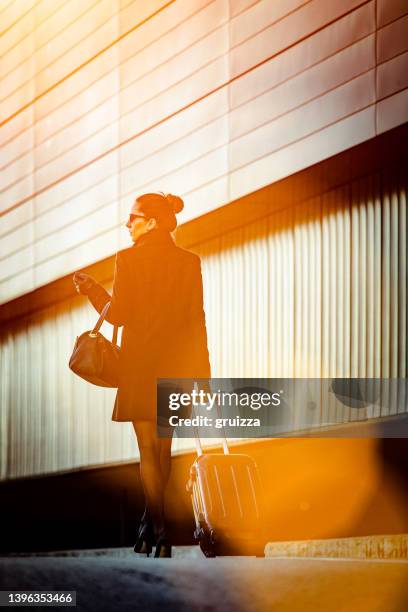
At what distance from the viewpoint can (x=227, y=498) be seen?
4.39 m

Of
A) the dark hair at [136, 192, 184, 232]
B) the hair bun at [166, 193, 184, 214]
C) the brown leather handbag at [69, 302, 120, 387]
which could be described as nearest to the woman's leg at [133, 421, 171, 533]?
the brown leather handbag at [69, 302, 120, 387]

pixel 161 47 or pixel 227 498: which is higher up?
pixel 161 47

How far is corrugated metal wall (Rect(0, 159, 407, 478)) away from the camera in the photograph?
5.04 metres

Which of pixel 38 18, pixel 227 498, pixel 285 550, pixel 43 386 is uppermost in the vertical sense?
pixel 38 18

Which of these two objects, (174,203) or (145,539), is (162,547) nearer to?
(145,539)

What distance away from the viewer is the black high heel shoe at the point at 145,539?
4.62 m

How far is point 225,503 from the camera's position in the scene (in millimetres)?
4379

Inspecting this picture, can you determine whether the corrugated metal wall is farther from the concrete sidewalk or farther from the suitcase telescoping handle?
the concrete sidewalk

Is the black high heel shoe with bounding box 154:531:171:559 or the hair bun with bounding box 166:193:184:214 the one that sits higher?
the hair bun with bounding box 166:193:184:214

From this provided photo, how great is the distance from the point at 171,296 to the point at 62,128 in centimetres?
200

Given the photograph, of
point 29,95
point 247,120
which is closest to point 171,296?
point 247,120

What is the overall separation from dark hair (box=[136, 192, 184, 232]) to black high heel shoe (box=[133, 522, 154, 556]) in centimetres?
122

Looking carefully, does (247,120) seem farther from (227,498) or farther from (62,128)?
(227,498)

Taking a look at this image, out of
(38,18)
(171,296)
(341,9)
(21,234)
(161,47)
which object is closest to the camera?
(171,296)
